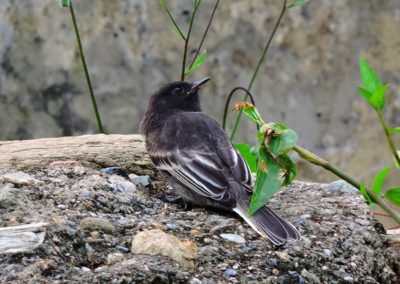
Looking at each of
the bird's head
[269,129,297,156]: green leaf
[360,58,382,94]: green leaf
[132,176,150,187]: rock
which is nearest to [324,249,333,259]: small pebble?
[269,129,297,156]: green leaf

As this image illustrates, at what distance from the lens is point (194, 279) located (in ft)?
9.07

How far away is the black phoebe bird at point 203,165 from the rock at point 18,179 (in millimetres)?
816

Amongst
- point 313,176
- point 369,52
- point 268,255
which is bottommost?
point 313,176

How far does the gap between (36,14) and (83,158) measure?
1692 mm

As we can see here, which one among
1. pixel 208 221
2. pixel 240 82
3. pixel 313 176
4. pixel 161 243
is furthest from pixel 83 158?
pixel 313 176

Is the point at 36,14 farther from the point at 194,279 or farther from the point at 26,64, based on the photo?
the point at 194,279

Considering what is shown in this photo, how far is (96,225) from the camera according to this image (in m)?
3.07

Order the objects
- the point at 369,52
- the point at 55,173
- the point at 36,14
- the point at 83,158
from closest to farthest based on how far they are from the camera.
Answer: the point at 55,173 → the point at 83,158 → the point at 36,14 → the point at 369,52

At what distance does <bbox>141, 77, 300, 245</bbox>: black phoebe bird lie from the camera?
134 inches

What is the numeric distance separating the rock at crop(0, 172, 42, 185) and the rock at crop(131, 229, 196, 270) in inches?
33.0

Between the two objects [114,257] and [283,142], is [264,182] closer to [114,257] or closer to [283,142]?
[283,142]

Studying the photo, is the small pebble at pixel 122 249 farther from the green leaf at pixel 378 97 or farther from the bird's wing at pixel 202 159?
the green leaf at pixel 378 97

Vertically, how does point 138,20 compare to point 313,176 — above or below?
above

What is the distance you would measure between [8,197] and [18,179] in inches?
13.3
